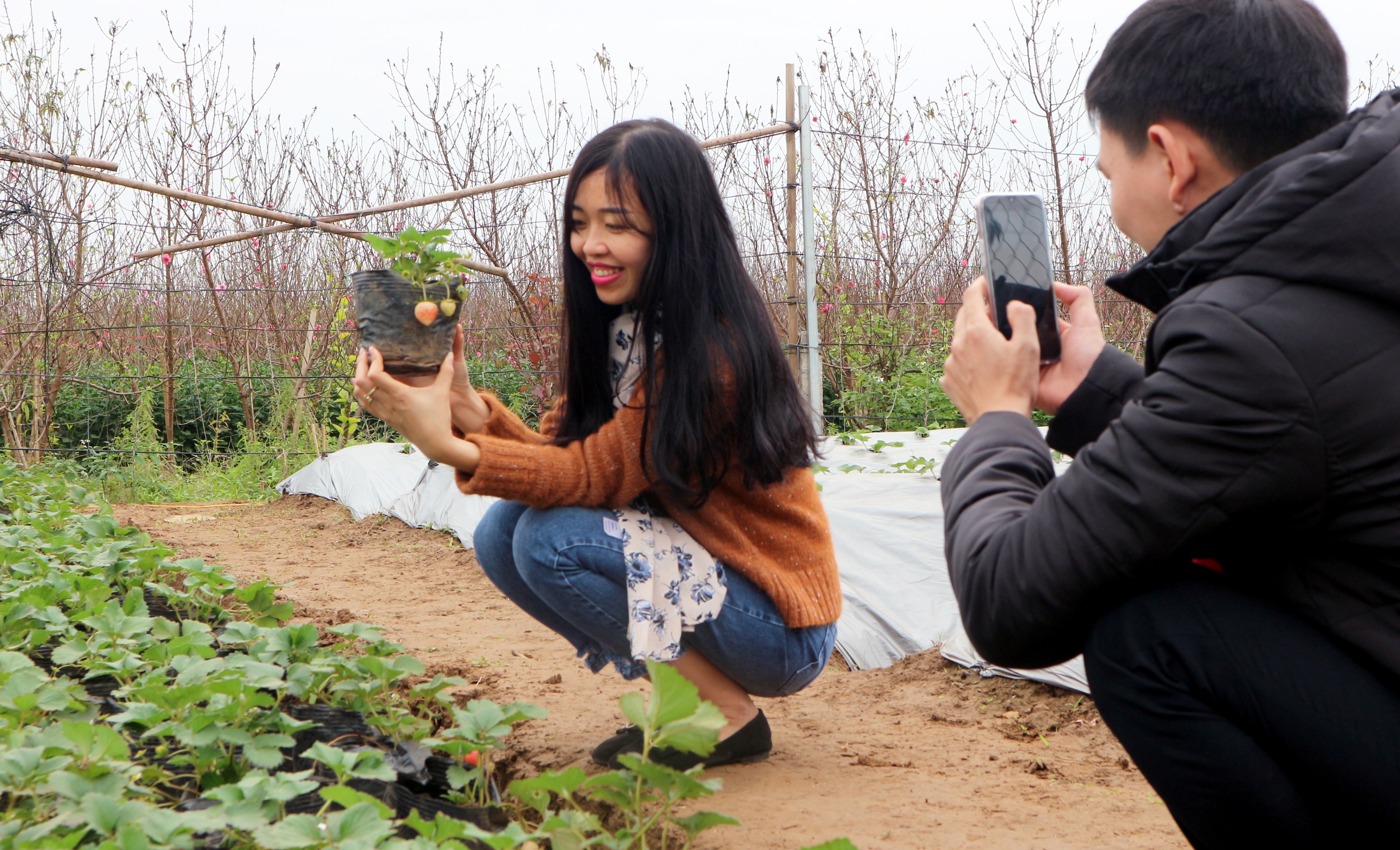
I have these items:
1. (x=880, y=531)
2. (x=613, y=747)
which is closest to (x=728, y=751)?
(x=613, y=747)

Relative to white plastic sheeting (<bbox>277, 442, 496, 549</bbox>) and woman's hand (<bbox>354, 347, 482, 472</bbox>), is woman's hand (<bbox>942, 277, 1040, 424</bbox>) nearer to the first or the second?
woman's hand (<bbox>354, 347, 482, 472</bbox>)

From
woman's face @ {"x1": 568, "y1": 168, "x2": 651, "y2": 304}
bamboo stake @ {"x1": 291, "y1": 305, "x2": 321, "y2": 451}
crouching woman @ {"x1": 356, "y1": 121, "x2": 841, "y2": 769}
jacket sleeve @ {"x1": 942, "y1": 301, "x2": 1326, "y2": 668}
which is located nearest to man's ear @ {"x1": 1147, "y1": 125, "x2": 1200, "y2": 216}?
jacket sleeve @ {"x1": 942, "y1": 301, "x2": 1326, "y2": 668}

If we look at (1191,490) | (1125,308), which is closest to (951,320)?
(1125,308)

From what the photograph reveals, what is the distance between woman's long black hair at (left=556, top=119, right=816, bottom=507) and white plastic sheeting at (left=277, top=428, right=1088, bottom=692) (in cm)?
32

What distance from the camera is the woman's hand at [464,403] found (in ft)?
6.52

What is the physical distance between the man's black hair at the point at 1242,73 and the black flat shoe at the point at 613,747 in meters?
1.38

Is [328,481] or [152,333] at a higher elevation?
[152,333]

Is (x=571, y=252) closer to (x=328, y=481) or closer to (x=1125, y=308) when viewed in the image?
(x=328, y=481)

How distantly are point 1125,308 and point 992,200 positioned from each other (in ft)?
23.0

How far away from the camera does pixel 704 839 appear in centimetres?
162

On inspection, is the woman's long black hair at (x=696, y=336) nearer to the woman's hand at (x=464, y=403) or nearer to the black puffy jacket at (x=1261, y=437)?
the woman's hand at (x=464, y=403)

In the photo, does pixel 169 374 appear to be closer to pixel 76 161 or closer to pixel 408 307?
pixel 76 161

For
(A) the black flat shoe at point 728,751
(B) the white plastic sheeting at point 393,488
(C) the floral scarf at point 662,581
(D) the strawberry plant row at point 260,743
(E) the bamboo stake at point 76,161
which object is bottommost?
(B) the white plastic sheeting at point 393,488

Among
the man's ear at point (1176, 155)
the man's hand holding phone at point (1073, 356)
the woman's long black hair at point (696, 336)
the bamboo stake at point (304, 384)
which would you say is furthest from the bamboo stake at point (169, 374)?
the man's ear at point (1176, 155)
